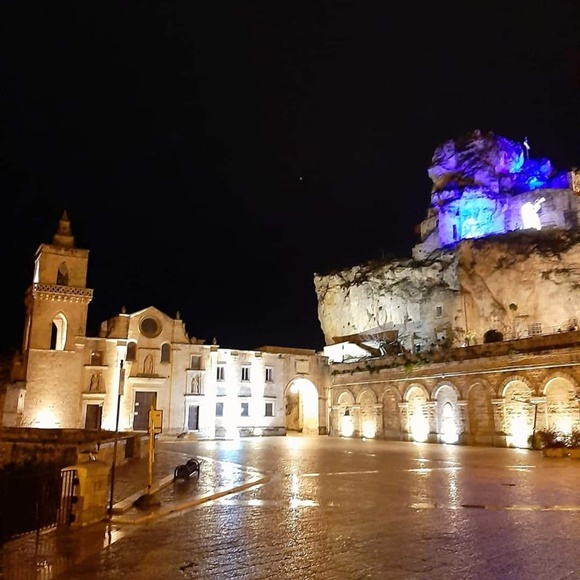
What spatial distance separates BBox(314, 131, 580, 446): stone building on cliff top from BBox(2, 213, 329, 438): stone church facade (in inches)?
Answer: 230

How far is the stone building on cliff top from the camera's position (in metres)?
31.8

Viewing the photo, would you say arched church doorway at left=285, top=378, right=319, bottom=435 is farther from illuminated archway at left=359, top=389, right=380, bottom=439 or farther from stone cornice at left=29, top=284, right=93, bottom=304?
stone cornice at left=29, top=284, right=93, bottom=304

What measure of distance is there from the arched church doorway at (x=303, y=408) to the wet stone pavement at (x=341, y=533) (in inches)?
1356

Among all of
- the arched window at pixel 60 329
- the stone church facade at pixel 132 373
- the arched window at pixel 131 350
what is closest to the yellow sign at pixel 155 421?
the stone church facade at pixel 132 373

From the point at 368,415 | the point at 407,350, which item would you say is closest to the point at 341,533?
the point at 368,415

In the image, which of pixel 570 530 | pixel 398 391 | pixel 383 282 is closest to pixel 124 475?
pixel 570 530

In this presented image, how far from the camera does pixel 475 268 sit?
51000 mm

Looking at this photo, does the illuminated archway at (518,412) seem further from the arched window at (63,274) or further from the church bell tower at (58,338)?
the arched window at (63,274)

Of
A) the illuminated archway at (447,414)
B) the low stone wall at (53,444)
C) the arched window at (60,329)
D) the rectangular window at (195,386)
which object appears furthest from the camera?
the rectangular window at (195,386)

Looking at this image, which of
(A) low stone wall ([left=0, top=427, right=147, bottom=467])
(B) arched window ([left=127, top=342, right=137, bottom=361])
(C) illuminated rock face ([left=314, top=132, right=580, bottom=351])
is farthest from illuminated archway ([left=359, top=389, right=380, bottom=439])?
(A) low stone wall ([left=0, top=427, right=147, bottom=467])

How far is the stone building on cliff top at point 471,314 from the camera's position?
31.8m

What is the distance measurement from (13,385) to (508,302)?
139ft

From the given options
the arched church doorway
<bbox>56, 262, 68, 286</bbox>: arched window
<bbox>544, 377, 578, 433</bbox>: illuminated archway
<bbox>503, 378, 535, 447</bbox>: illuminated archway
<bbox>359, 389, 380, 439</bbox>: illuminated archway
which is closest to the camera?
Result: <bbox>544, 377, 578, 433</bbox>: illuminated archway

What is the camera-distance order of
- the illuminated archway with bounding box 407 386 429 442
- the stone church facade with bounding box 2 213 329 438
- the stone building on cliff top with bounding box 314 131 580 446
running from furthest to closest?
the stone church facade with bounding box 2 213 329 438 → the illuminated archway with bounding box 407 386 429 442 → the stone building on cliff top with bounding box 314 131 580 446
